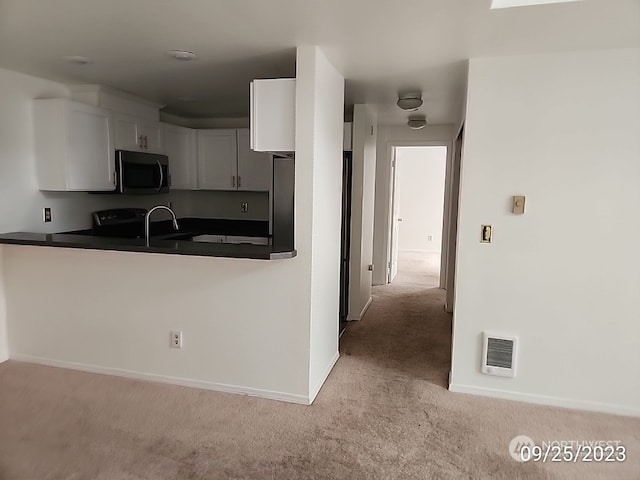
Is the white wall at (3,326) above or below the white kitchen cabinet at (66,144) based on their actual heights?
below

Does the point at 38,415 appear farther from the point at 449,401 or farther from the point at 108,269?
the point at 449,401

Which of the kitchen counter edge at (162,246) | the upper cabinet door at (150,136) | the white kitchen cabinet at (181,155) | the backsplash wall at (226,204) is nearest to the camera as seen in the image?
the kitchen counter edge at (162,246)

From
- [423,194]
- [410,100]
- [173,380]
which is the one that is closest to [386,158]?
[410,100]

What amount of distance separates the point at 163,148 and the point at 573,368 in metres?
4.06

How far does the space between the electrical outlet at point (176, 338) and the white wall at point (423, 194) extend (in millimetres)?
6348

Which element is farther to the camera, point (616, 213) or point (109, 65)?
point (109, 65)

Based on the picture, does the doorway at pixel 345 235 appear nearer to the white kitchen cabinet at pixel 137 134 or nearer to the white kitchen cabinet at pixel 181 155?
the white kitchen cabinet at pixel 181 155

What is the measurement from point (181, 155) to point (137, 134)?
71cm

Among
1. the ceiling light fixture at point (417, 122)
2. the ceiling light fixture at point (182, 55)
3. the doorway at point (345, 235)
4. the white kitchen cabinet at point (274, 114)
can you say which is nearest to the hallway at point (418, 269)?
the doorway at point (345, 235)

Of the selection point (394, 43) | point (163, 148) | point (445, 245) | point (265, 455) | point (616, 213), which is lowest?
point (265, 455)

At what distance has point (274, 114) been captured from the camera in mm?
2734

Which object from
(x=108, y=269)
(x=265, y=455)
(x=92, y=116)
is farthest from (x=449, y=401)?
(x=92, y=116)

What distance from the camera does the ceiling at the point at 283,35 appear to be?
202cm

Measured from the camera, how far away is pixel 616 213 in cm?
265
